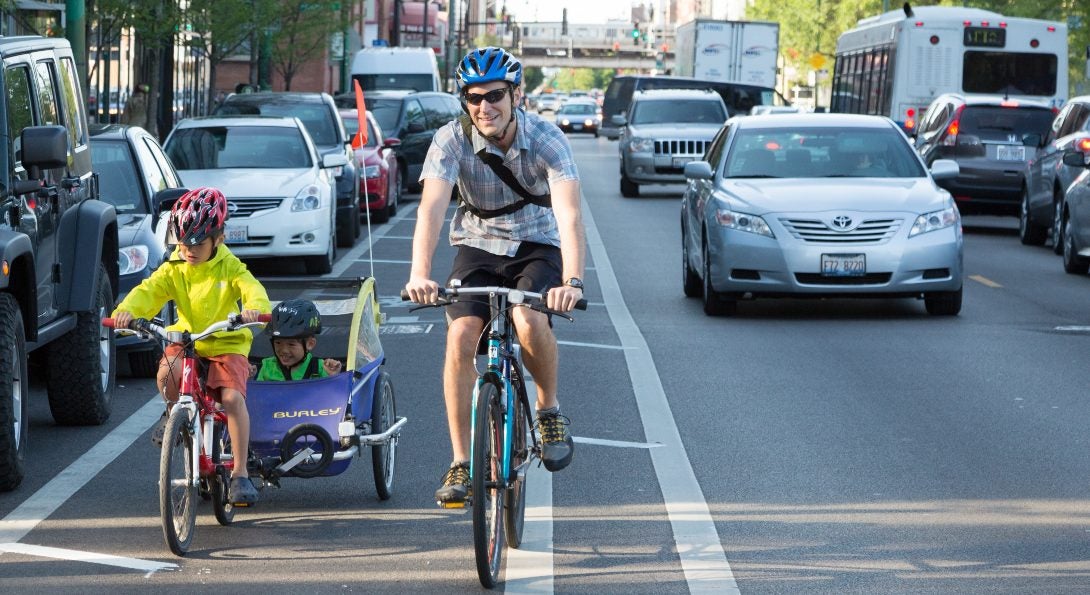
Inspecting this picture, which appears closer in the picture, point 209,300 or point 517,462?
point 517,462

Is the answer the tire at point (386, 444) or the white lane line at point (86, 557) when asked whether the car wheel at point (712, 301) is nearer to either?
the tire at point (386, 444)

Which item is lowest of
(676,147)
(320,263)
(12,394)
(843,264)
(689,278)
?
(320,263)

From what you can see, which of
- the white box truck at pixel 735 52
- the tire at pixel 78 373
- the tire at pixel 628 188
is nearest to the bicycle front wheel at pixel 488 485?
the tire at pixel 78 373

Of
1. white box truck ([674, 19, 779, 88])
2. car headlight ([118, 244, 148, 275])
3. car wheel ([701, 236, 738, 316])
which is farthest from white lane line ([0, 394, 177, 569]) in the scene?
white box truck ([674, 19, 779, 88])

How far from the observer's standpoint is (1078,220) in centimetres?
1878

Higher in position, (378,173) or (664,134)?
(664,134)

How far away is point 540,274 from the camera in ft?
21.4

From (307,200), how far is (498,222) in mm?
11452

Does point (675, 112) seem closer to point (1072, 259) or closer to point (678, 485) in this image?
point (1072, 259)

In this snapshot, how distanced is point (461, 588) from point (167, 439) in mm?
1178

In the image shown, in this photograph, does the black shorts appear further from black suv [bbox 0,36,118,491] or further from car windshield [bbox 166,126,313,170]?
car windshield [bbox 166,126,313,170]

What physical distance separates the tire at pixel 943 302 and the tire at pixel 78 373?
7.33 m

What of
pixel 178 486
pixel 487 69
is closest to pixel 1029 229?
pixel 487 69

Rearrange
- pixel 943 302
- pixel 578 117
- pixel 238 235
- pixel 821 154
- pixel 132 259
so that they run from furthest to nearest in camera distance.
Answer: pixel 578 117 < pixel 238 235 < pixel 821 154 < pixel 943 302 < pixel 132 259
